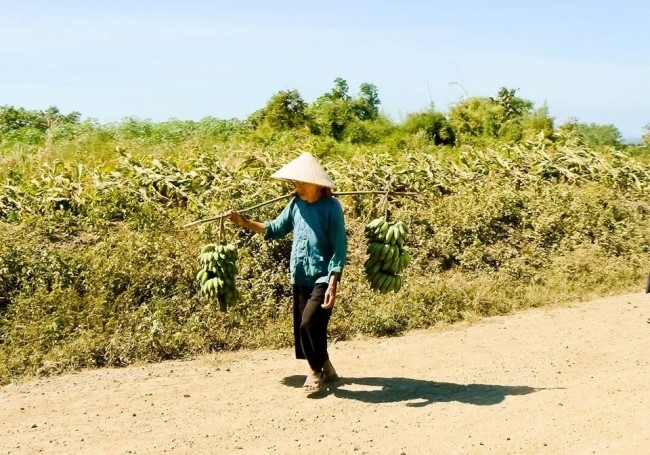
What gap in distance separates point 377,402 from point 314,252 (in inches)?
48.3

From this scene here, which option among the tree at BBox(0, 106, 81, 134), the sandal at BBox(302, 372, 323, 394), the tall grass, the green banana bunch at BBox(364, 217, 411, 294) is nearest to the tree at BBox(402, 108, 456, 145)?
the tall grass

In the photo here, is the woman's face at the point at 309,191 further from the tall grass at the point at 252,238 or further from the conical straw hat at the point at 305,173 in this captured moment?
the tall grass at the point at 252,238

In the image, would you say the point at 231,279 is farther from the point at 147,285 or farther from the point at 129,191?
the point at 129,191

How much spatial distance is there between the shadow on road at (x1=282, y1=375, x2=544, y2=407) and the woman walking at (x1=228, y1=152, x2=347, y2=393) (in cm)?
26

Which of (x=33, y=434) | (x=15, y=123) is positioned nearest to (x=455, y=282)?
(x=33, y=434)

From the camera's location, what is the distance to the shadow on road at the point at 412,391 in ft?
19.4

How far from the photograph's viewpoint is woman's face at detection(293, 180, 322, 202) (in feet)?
19.5

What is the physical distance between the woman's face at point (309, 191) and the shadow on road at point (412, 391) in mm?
1509

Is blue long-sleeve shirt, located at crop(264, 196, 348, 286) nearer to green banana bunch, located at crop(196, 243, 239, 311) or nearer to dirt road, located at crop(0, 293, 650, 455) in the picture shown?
green banana bunch, located at crop(196, 243, 239, 311)

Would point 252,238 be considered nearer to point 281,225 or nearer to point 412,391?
point 281,225

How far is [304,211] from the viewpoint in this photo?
19.8 ft

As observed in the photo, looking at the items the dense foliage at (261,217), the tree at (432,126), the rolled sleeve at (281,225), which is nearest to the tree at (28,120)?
the dense foliage at (261,217)

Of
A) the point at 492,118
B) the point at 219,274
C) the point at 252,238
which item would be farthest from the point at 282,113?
the point at 219,274

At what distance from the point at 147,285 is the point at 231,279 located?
1927 millimetres
